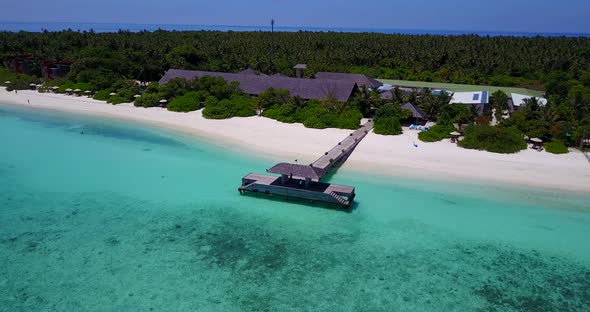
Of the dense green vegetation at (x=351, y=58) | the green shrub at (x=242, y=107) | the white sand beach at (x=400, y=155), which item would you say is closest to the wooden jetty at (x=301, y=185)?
the white sand beach at (x=400, y=155)

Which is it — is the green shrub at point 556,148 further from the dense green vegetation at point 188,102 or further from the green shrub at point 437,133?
the dense green vegetation at point 188,102

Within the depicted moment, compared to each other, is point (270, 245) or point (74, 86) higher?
point (74, 86)

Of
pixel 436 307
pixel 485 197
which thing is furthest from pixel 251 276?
pixel 485 197

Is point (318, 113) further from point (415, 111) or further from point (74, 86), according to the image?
point (74, 86)

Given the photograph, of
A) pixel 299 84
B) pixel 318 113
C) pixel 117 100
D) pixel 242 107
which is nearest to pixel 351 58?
pixel 299 84

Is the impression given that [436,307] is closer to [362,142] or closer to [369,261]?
[369,261]

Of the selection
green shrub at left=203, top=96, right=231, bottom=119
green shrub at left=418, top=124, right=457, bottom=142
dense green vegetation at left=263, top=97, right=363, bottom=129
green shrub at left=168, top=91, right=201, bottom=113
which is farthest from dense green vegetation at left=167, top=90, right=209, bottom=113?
green shrub at left=418, top=124, right=457, bottom=142
